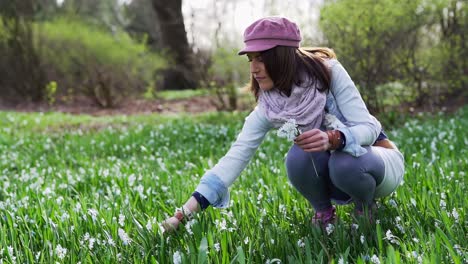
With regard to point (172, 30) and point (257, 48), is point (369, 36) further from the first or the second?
point (172, 30)

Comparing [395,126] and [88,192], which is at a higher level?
[88,192]

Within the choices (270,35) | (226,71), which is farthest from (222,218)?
(226,71)

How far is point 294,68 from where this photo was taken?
2455mm

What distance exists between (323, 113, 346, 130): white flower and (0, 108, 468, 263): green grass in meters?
0.43

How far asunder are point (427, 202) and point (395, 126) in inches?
186

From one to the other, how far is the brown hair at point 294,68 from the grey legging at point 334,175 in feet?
1.12

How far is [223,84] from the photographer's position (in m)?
10.1

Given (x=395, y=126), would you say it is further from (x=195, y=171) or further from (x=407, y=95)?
(x=195, y=171)

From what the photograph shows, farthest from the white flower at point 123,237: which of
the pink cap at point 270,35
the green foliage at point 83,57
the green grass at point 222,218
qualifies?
the green foliage at point 83,57

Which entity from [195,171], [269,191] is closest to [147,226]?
[269,191]

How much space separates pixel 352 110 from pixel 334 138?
0.89ft

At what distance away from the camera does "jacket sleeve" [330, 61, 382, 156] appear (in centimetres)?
241

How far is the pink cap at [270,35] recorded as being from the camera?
2.36 m

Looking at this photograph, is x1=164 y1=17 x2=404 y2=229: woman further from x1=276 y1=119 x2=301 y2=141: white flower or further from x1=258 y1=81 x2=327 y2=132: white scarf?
x1=276 y1=119 x2=301 y2=141: white flower
